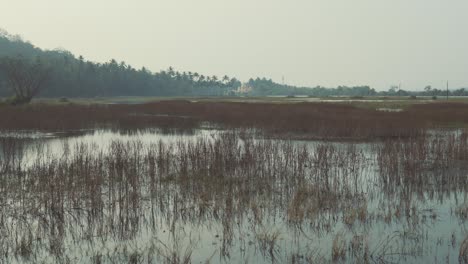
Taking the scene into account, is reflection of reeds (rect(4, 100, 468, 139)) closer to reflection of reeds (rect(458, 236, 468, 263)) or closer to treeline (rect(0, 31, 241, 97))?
reflection of reeds (rect(458, 236, 468, 263))

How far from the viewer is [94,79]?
12088 cm

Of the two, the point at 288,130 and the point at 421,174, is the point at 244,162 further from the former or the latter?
the point at 288,130

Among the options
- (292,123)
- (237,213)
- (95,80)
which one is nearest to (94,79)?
(95,80)

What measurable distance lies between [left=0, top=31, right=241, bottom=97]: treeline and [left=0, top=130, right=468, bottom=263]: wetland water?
242 feet

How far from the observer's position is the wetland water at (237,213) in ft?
24.5

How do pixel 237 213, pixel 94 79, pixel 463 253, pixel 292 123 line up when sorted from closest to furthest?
pixel 463 253
pixel 237 213
pixel 292 123
pixel 94 79

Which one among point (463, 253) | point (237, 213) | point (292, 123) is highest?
point (292, 123)

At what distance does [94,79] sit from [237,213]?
120 metres

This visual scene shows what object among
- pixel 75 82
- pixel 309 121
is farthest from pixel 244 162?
pixel 75 82

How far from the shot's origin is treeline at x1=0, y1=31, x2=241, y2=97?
10594 centimetres

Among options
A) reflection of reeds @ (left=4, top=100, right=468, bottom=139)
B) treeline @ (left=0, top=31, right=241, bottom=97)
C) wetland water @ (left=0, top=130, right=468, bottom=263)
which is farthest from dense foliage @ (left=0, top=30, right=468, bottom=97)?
wetland water @ (left=0, top=130, right=468, bottom=263)

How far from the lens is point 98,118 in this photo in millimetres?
36938

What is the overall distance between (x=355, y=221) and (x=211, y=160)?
6.39 metres

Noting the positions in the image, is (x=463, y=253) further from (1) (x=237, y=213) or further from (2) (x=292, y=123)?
(2) (x=292, y=123)
